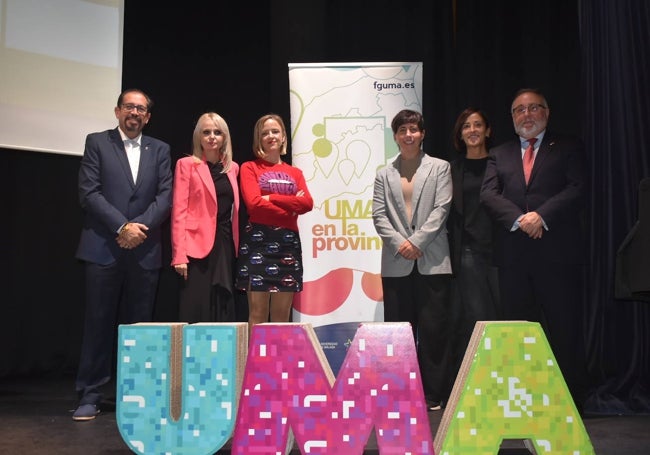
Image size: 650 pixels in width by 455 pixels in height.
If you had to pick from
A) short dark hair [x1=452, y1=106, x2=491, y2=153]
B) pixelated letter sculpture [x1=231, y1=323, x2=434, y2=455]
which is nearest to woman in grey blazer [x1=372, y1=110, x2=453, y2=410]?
short dark hair [x1=452, y1=106, x2=491, y2=153]

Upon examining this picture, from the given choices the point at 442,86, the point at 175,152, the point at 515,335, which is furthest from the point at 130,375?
the point at 442,86

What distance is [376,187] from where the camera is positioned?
3.39 m

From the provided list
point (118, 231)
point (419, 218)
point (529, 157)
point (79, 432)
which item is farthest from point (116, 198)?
point (529, 157)

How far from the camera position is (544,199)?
3072mm

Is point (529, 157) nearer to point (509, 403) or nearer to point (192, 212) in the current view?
point (509, 403)

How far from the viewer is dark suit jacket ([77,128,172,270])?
3.16 metres

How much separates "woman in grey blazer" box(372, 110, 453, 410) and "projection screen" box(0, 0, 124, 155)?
201 centimetres

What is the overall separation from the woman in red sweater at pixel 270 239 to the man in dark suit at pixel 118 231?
0.45 meters

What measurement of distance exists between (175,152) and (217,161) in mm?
1090

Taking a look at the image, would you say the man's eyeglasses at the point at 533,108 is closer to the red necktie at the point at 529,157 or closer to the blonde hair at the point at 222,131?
the red necktie at the point at 529,157

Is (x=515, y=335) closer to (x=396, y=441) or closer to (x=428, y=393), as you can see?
(x=396, y=441)

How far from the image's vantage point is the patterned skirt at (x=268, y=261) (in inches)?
126

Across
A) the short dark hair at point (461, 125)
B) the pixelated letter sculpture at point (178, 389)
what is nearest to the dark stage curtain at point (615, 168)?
the short dark hair at point (461, 125)

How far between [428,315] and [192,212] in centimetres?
133
